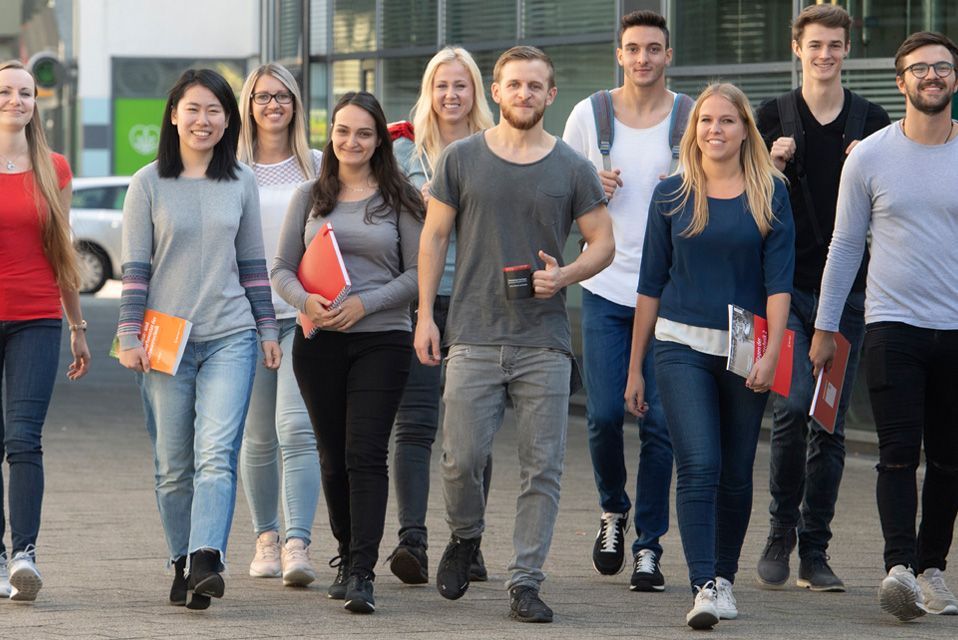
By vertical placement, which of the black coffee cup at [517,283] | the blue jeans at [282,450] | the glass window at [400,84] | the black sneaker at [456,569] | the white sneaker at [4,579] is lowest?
the white sneaker at [4,579]

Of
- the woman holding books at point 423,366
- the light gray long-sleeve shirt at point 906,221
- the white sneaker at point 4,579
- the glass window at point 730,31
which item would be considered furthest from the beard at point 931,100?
the glass window at point 730,31

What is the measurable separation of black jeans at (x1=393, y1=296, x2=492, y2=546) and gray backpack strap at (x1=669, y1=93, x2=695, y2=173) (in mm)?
1010

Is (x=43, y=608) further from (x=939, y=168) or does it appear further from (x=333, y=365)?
(x=939, y=168)

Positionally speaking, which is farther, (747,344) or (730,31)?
(730,31)

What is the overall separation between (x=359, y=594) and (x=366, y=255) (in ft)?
3.85

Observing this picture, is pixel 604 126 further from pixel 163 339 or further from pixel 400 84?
pixel 400 84

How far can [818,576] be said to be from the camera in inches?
283

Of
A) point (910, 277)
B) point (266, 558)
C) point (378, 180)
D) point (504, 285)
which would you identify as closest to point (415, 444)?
point (266, 558)

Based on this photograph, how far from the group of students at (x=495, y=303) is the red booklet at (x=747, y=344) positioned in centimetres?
4

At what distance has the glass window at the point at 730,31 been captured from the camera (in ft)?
39.4

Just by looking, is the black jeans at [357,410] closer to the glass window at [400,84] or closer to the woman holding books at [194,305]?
the woman holding books at [194,305]

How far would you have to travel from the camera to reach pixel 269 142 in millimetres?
7406

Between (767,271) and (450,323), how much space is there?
1.07m

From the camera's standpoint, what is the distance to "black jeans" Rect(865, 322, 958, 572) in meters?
6.51
